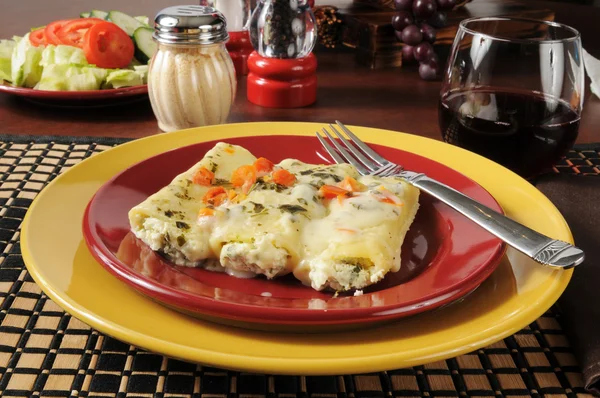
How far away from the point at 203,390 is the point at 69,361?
0.61ft

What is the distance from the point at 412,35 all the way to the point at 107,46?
1003 millimetres

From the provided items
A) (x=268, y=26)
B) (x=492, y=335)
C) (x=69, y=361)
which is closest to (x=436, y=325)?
(x=492, y=335)

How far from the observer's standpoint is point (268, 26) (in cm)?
197

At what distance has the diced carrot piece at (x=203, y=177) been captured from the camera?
3.47ft

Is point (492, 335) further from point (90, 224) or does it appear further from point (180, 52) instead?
point (180, 52)

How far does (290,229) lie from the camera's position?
89cm

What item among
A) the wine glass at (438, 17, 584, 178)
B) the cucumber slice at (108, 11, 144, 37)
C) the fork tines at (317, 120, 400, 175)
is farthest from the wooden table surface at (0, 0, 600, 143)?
the fork tines at (317, 120, 400, 175)

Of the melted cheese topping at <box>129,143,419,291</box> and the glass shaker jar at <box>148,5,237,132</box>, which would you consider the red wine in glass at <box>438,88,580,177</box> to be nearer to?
the melted cheese topping at <box>129,143,419,291</box>

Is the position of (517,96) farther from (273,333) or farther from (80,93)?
(80,93)

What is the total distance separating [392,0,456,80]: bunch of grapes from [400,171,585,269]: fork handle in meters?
1.27

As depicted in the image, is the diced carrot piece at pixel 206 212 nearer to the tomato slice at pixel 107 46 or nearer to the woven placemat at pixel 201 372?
the woven placemat at pixel 201 372

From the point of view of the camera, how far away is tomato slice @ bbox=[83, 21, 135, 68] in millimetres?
2002

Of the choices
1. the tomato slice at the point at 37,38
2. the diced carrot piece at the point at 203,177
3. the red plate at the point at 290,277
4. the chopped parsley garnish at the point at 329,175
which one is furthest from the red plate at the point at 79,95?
the chopped parsley garnish at the point at 329,175

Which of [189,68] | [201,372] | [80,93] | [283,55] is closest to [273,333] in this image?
[201,372]
